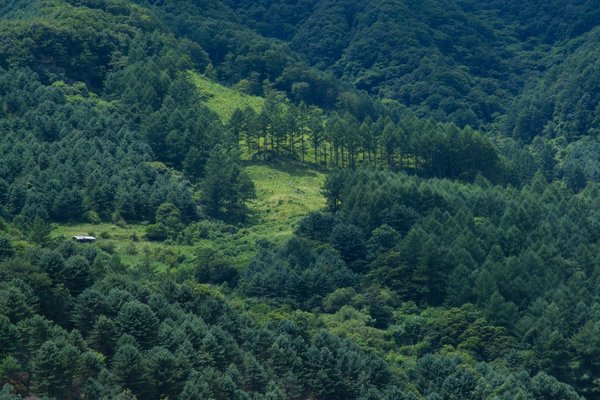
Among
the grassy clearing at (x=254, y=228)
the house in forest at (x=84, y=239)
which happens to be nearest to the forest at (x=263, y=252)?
the grassy clearing at (x=254, y=228)

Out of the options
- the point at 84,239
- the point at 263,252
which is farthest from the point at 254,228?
the point at 84,239

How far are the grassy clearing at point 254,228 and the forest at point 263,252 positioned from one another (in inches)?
14.2

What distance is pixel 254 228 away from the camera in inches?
6265

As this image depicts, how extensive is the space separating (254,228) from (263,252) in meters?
13.9

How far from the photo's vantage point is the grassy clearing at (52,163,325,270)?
474ft

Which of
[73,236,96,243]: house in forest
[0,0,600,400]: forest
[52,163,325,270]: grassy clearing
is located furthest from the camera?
[52,163,325,270]: grassy clearing

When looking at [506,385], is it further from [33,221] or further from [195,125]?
[195,125]

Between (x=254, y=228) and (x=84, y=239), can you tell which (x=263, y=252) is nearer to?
(x=254, y=228)

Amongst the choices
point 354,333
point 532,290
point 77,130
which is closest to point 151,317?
point 354,333

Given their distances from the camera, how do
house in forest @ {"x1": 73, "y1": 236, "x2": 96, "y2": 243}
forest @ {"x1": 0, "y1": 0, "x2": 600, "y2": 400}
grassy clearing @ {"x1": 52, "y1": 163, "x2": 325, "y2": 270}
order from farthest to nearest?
grassy clearing @ {"x1": 52, "y1": 163, "x2": 325, "y2": 270}, house in forest @ {"x1": 73, "y1": 236, "x2": 96, "y2": 243}, forest @ {"x1": 0, "y1": 0, "x2": 600, "y2": 400}

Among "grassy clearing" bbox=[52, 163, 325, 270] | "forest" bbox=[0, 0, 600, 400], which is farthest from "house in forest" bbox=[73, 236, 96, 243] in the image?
"forest" bbox=[0, 0, 600, 400]

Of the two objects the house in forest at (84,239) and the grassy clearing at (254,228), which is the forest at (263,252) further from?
the house in forest at (84,239)

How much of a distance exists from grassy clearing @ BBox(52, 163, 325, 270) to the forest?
36 cm

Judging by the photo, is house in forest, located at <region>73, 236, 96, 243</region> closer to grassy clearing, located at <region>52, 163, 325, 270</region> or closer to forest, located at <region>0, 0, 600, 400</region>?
grassy clearing, located at <region>52, 163, 325, 270</region>
